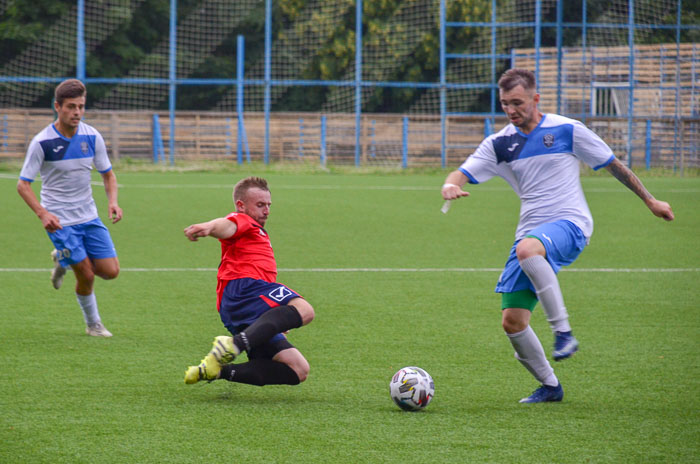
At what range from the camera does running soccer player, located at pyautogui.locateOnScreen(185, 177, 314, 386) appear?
201 inches

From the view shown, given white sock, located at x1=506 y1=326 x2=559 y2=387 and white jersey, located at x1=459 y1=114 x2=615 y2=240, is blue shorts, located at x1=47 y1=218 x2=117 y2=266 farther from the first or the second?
white sock, located at x1=506 y1=326 x2=559 y2=387

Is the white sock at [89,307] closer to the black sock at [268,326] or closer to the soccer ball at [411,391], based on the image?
the black sock at [268,326]

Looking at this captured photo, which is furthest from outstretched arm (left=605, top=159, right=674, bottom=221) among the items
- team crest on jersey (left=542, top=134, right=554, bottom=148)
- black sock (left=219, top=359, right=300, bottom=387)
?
black sock (left=219, top=359, right=300, bottom=387)

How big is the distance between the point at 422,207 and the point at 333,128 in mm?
15706

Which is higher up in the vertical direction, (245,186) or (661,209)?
(245,186)

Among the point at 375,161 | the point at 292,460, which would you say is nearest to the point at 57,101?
the point at 292,460

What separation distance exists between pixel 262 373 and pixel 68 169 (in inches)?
109

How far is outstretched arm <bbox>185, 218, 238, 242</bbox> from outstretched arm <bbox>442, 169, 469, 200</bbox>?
1.15 metres

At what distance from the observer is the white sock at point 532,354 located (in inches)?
201

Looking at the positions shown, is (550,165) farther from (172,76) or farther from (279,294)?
(172,76)

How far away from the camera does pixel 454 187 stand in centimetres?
503

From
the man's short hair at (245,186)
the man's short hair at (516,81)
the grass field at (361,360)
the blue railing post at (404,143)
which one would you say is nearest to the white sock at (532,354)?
the grass field at (361,360)

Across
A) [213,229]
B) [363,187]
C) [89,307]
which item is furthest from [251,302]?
[363,187]

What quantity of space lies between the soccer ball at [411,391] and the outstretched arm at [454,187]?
0.97 m
